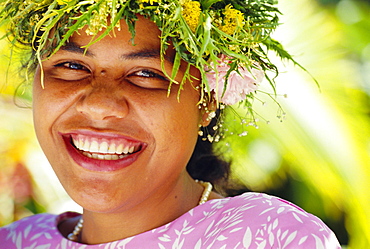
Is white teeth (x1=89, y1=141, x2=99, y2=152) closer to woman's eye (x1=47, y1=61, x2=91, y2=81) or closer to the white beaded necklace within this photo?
woman's eye (x1=47, y1=61, x2=91, y2=81)

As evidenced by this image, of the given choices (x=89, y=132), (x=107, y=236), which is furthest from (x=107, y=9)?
(x=107, y=236)

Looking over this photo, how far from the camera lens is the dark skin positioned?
6.89 feet

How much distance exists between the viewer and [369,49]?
15.0ft

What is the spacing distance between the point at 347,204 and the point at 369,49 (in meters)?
1.25

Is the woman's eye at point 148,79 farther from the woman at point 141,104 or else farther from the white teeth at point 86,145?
the white teeth at point 86,145

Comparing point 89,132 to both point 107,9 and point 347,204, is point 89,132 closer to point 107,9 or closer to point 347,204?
point 107,9

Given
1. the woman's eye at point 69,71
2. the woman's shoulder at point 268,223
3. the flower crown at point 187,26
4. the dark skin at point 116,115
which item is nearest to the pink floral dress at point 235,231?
the woman's shoulder at point 268,223

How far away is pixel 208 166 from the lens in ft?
9.93

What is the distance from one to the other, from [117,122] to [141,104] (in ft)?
0.36

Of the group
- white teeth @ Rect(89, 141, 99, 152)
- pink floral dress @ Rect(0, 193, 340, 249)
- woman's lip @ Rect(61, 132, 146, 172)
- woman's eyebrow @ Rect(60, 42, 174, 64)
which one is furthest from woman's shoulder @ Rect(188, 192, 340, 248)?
woman's eyebrow @ Rect(60, 42, 174, 64)

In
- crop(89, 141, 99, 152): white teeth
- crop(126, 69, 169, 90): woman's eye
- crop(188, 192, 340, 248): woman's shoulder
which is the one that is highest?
crop(126, 69, 169, 90): woman's eye

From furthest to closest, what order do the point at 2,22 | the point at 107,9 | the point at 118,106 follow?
the point at 2,22
the point at 118,106
the point at 107,9

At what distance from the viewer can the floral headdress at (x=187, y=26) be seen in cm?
194

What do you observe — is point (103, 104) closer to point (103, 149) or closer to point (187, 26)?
point (103, 149)
